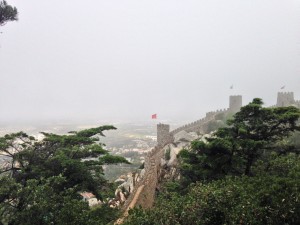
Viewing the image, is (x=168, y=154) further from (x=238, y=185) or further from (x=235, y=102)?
(x=235, y=102)

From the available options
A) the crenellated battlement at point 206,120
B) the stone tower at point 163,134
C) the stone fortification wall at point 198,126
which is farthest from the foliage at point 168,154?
the stone fortification wall at point 198,126

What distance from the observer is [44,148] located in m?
18.3

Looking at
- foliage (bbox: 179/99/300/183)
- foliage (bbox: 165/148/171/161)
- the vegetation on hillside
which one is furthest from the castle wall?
foliage (bbox: 179/99/300/183)

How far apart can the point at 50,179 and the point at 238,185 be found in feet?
31.4

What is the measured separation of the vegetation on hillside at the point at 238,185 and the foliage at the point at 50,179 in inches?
137

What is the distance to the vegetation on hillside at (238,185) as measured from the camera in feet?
31.8

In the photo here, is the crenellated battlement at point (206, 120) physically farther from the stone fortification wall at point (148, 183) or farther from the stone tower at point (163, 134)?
the stone fortification wall at point (148, 183)

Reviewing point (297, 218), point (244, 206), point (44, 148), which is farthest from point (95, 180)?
point (297, 218)

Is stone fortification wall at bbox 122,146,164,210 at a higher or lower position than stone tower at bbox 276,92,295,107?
lower

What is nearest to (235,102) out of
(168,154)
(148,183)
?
(168,154)

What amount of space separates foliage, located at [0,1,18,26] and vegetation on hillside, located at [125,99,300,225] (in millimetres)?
14079

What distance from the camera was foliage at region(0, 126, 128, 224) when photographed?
12062mm

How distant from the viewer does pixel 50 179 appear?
45.9 ft

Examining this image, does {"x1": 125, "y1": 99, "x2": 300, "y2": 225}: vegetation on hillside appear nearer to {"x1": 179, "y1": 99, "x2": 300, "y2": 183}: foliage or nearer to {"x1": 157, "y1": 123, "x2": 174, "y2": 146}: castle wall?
{"x1": 179, "y1": 99, "x2": 300, "y2": 183}: foliage
